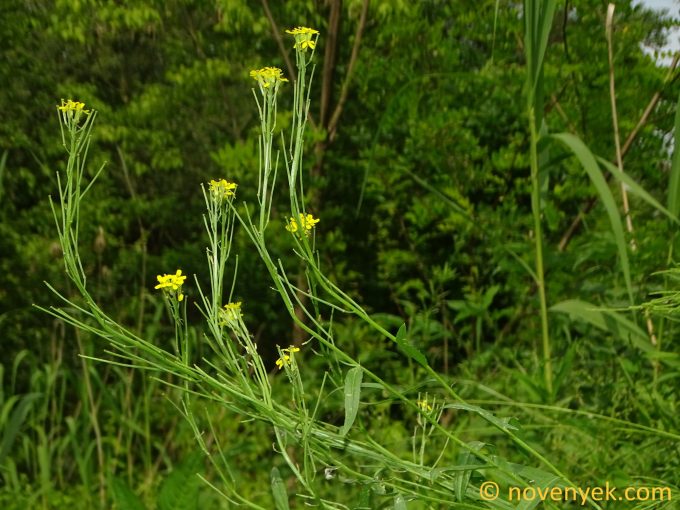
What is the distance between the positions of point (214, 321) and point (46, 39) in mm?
4803

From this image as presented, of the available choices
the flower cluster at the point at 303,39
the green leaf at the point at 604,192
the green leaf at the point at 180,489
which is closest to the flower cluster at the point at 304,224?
the flower cluster at the point at 303,39

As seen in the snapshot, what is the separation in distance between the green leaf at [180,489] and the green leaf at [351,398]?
0.79 metres

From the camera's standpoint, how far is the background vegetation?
2.41 meters

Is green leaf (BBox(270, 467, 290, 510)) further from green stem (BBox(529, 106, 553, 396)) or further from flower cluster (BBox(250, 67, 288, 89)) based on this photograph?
green stem (BBox(529, 106, 553, 396))

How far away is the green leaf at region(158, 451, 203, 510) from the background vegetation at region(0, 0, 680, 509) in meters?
0.48

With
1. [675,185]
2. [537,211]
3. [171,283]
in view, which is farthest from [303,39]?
[537,211]

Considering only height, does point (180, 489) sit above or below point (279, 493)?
below

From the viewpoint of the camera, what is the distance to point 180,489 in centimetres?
147

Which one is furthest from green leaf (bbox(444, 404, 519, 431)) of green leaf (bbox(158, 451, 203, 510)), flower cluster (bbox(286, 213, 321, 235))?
green leaf (bbox(158, 451, 203, 510))

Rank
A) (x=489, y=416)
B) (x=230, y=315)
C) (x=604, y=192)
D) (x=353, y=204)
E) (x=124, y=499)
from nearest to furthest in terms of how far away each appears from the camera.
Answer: (x=489, y=416) → (x=230, y=315) → (x=604, y=192) → (x=124, y=499) → (x=353, y=204)

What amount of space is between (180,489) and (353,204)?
3.19m

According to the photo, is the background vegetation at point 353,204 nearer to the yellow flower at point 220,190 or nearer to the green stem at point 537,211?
Result: the green stem at point 537,211

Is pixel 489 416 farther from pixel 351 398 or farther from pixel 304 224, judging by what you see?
pixel 304 224

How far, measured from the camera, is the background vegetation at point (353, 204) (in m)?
2.41
